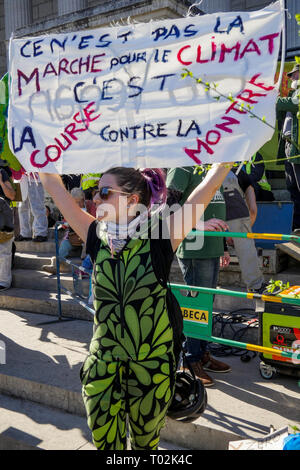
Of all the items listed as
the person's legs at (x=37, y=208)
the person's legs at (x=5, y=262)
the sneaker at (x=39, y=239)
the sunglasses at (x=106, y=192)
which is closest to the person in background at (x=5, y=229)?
the person's legs at (x=5, y=262)

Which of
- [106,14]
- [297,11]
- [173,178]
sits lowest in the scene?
[173,178]

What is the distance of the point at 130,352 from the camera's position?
1939 millimetres

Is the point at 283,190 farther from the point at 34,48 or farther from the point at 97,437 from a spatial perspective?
the point at 97,437

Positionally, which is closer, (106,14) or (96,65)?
(96,65)

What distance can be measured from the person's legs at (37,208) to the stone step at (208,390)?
2906 millimetres

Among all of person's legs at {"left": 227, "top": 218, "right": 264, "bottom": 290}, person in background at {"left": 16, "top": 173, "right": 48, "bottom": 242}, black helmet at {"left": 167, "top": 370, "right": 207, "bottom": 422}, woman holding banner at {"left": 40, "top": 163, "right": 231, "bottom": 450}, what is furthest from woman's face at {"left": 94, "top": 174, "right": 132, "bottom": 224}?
person in background at {"left": 16, "top": 173, "right": 48, "bottom": 242}

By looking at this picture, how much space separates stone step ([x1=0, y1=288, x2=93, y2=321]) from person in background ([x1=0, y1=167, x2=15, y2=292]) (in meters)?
0.24

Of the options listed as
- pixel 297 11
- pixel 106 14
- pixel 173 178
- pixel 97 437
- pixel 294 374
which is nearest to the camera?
pixel 97 437

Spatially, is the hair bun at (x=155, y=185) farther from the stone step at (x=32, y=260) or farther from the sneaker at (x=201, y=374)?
the stone step at (x=32, y=260)

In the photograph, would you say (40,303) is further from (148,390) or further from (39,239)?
(148,390)

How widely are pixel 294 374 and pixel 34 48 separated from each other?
3163 mm

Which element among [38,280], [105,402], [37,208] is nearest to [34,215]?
[37,208]

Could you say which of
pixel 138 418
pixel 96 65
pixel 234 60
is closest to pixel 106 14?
pixel 96 65
